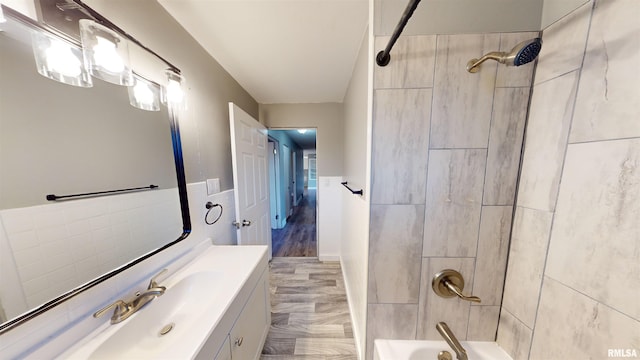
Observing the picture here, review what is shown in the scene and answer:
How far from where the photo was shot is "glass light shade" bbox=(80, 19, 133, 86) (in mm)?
703

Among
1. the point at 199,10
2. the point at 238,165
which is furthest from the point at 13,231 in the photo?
the point at 199,10

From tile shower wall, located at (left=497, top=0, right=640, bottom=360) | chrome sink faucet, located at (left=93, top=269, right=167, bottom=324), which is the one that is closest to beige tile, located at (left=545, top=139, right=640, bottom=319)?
tile shower wall, located at (left=497, top=0, right=640, bottom=360)

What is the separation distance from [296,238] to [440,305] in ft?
8.96

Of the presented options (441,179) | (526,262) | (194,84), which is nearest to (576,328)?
(526,262)

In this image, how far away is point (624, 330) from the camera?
21.9 inches

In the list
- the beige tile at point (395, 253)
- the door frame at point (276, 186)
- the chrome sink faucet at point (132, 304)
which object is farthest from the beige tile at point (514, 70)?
the door frame at point (276, 186)

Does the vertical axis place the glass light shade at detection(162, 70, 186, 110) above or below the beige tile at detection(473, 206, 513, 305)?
above

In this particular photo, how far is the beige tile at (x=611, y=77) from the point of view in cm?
55

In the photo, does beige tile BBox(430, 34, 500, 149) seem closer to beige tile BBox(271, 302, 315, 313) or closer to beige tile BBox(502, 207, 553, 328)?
beige tile BBox(502, 207, 553, 328)

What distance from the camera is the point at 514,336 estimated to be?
90 centimetres

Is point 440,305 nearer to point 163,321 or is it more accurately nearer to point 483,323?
point 483,323

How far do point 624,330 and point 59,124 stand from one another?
1921 millimetres

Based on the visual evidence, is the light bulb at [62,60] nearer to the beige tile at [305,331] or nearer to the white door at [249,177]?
the white door at [249,177]

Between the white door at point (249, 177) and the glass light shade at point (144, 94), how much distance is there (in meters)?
0.52
